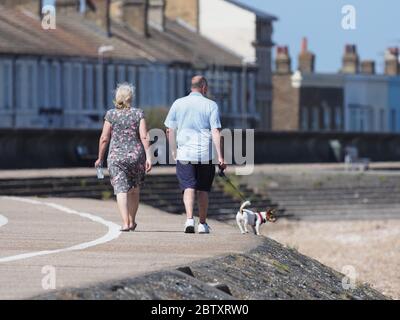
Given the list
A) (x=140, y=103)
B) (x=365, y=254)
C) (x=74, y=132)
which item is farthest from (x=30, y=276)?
(x=140, y=103)

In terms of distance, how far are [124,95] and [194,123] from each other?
0.85 meters

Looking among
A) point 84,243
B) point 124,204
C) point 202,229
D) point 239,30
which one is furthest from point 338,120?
point 84,243

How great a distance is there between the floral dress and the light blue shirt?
1.35 ft

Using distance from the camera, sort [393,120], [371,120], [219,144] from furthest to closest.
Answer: [393,120] → [371,120] → [219,144]

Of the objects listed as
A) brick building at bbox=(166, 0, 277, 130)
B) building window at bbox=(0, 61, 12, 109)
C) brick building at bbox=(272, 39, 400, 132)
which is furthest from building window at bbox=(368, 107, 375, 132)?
building window at bbox=(0, 61, 12, 109)

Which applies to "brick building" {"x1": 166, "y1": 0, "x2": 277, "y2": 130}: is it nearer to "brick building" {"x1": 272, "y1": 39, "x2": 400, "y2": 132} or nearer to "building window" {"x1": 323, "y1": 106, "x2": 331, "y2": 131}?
"brick building" {"x1": 272, "y1": 39, "x2": 400, "y2": 132}

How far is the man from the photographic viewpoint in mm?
19688

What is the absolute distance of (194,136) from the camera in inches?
778

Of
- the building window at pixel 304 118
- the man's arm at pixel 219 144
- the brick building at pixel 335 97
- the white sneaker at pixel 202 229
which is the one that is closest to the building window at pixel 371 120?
the brick building at pixel 335 97

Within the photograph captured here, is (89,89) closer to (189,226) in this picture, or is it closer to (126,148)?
(189,226)

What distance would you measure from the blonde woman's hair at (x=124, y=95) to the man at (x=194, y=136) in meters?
0.49

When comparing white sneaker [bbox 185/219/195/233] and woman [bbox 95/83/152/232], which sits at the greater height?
woman [bbox 95/83/152/232]

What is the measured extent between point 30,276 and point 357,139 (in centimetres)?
6447

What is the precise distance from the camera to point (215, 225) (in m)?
22.8
